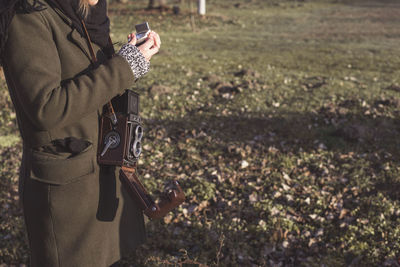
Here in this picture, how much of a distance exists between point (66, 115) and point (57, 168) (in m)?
0.38

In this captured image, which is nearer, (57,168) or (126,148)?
(57,168)

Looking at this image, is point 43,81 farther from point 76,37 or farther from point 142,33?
point 142,33

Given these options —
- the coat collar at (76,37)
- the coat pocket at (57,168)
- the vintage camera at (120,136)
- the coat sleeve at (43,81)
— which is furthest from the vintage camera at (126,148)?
the coat collar at (76,37)

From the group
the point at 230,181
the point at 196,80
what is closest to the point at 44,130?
the point at 230,181

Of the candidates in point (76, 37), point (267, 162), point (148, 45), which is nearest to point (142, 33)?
point (148, 45)

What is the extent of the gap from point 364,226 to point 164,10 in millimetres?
26892

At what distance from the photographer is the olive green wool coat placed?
1938mm

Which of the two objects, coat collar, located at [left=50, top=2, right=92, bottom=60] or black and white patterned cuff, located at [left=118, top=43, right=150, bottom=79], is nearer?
coat collar, located at [left=50, top=2, right=92, bottom=60]

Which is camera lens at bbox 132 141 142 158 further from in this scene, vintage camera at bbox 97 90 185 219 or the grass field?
the grass field

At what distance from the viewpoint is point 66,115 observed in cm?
202

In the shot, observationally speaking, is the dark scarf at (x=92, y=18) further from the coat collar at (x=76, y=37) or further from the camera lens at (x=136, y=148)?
the camera lens at (x=136, y=148)

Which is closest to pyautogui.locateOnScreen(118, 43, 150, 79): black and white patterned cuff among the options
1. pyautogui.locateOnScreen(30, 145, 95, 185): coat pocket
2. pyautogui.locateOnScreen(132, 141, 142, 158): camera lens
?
pyautogui.locateOnScreen(132, 141, 142, 158): camera lens

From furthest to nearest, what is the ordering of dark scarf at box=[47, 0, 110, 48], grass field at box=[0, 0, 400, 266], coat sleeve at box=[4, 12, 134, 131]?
grass field at box=[0, 0, 400, 266] → dark scarf at box=[47, 0, 110, 48] → coat sleeve at box=[4, 12, 134, 131]

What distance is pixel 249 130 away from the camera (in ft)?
27.2
